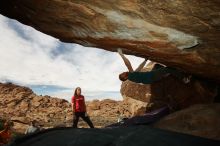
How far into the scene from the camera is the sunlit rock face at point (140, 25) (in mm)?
6113

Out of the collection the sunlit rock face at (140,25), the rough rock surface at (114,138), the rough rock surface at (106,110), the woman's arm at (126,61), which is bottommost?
the rough rock surface at (106,110)

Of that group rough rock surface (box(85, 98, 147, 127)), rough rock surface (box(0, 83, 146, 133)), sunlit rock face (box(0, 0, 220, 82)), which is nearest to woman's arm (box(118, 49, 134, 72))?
A: sunlit rock face (box(0, 0, 220, 82))

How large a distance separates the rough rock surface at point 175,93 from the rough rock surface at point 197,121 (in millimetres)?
2381

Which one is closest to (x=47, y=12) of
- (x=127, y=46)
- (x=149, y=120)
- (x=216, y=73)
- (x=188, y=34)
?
(x=127, y=46)

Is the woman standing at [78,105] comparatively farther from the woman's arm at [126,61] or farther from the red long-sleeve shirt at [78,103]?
the woman's arm at [126,61]

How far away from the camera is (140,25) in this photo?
22.6ft

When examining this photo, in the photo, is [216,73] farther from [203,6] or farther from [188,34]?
[203,6]

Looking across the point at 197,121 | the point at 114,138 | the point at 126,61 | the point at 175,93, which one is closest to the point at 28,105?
the point at 175,93

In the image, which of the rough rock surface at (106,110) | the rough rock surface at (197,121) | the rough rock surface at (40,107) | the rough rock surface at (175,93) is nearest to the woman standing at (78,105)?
the rough rock surface at (175,93)

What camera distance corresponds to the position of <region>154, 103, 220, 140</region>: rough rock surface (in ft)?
25.9

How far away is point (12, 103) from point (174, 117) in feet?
137

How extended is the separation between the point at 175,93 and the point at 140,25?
644cm

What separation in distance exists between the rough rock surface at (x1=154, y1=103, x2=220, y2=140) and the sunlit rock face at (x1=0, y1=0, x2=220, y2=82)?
1192mm

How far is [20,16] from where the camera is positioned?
27.8 ft
